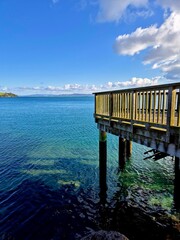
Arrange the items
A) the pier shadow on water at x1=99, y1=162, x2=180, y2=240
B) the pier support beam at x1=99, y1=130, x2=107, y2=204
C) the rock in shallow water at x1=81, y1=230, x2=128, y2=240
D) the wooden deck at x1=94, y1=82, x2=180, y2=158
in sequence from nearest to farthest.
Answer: the wooden deck at x1=94, y1=82, x2=180, y2=158 < the rock in shallow water at x1=81, y1=230, x2=128, y2=240 < the pier shadow on water at x1=99, y1=162, x2=180, y2=240 < the pier support beam at x1=99, y1=130, x2=107, y2=204

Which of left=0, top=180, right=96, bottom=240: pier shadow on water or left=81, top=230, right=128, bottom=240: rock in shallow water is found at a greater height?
left=81, top=230, right=128, bottom=240: rock in shallow water

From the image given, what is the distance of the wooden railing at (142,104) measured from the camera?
5.35 metres

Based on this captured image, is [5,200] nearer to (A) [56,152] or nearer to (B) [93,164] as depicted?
(B) [93,164]

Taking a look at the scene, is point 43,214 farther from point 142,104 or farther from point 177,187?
point 142,104

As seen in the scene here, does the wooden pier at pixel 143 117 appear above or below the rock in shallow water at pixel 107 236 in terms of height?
above

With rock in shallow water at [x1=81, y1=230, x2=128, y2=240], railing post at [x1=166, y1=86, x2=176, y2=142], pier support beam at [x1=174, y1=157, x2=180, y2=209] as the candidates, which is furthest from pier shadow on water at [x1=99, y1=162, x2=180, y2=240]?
railing post at [x1=166, y1=86, x2=176, y2=142]

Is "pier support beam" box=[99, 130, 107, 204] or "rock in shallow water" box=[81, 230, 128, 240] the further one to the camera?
"pier support beam" box=[99, 130, 107, 204]

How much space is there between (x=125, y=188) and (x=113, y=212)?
220 centimetres

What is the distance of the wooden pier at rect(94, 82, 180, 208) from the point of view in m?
5.38

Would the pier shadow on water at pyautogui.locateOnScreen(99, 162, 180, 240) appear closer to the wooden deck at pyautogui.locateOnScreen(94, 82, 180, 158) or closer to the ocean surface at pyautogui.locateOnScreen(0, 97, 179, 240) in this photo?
the ocean surface at pyautogui.locateOnScreen(0, 97, 179, 240)

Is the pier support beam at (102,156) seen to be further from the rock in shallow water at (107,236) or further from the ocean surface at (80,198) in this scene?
the rock in shallow water at (107,236)

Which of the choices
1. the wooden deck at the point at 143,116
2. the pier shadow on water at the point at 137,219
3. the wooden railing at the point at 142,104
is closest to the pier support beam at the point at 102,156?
the wooden deck at the point at 143,116

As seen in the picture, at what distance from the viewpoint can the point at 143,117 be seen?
737 cm

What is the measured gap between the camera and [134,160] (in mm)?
14969
